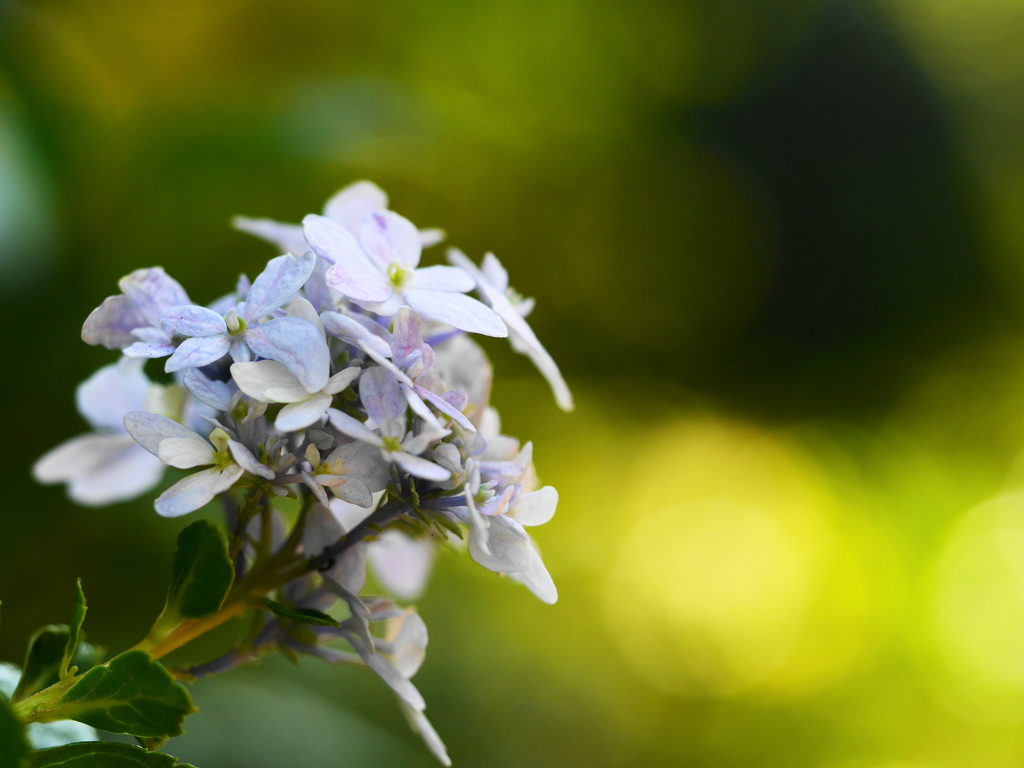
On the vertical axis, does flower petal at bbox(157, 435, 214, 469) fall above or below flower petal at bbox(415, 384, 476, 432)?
below

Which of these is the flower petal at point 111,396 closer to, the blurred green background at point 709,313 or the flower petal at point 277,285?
the flower petal at point 277,285

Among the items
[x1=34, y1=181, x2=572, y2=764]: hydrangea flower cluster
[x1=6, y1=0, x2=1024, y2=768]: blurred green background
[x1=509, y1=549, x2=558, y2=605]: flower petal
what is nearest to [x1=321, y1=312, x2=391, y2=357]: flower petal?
[x1=34, y1=181, x2=572, y2=764]: hydrangea flower cluster

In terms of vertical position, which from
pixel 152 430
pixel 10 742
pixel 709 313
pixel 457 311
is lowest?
pixel 10 742

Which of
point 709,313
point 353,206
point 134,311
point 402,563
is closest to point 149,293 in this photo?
point 134,311

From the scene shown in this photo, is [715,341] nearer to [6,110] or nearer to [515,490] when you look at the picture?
[6,110]

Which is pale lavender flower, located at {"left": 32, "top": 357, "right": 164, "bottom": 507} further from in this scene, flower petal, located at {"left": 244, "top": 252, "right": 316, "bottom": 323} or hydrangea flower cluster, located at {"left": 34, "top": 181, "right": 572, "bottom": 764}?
flower petal, located at {"left": 244, "top": 252, "right": 316, "bottom": 323}

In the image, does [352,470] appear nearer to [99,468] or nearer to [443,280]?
[443,280]

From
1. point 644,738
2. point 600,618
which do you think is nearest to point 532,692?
point 644,738
